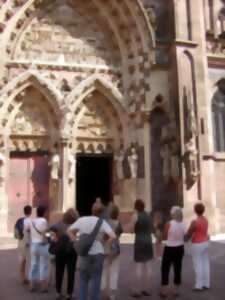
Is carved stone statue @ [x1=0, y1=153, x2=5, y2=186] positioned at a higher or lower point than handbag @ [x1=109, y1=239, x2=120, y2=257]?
higher

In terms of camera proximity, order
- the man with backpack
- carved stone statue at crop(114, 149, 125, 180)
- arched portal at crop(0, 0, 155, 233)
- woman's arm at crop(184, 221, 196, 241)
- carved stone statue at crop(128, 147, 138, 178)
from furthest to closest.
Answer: carved stone statue at crop(114, 149, 125, 180), carved stone statue at crop(128, 147, 138, 178), arched portal at crop(0, 0, 155, 233), the man with backpack, woman's arm at crop(184, 221, 196, 241)

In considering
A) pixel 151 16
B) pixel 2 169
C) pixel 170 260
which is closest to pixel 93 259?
pixel 170 260

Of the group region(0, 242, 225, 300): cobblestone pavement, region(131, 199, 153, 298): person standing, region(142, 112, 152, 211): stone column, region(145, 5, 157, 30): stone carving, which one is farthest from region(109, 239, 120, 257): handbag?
region(145, 5, 157, 30): stone carving

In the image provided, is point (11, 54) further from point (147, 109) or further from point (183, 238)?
point (183, 238)

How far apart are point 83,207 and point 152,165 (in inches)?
244

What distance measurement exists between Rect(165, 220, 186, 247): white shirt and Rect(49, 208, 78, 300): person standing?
1.56 meters

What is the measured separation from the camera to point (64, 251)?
698 centimetres

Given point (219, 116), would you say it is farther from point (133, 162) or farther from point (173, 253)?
point (173, 253)

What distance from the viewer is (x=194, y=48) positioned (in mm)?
17203

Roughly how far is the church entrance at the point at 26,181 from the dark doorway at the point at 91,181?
8.06 ft

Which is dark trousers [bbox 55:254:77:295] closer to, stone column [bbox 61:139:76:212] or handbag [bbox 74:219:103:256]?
handbag [bbox 74:219:103:256]

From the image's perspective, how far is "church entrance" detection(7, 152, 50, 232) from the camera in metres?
16.1

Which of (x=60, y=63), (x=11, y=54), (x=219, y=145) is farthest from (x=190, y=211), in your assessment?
(x=11, y=54)

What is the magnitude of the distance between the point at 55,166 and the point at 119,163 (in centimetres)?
244
